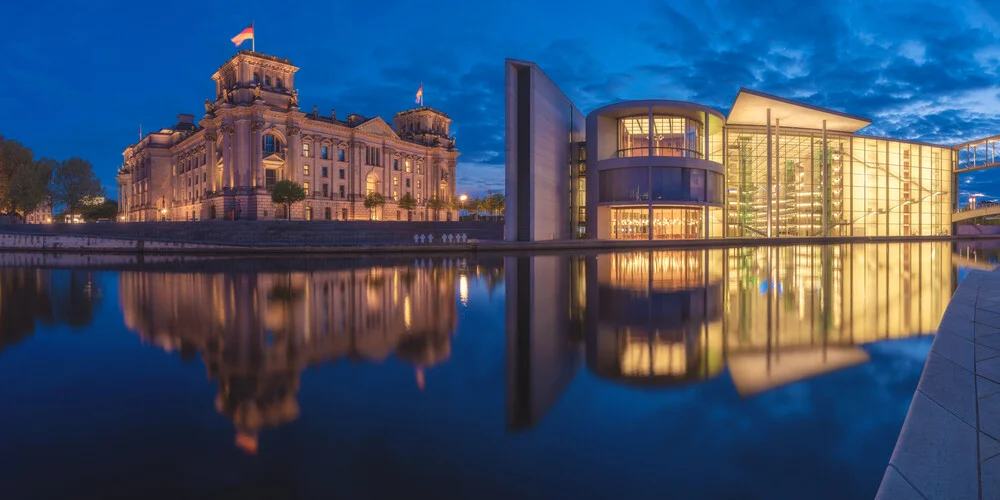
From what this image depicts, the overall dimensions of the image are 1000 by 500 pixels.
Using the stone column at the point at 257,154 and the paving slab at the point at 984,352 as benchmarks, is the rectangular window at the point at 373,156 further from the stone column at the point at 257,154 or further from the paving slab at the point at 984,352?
the paving slab at the point at 984,352

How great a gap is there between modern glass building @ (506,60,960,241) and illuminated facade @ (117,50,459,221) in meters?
41.6

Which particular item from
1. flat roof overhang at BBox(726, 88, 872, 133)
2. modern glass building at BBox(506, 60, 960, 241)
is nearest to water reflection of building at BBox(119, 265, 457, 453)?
modern glass building at BBox(506, 60, 960, 241)

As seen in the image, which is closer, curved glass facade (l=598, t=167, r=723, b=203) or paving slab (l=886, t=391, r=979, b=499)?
paving slab (l=886, t=391, r=979, b=499)

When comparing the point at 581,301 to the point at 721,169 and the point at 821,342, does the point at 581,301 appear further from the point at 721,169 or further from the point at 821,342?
the point at 721,169

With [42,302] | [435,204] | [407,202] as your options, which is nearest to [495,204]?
[435,204]

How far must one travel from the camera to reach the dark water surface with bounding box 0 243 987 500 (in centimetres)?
384

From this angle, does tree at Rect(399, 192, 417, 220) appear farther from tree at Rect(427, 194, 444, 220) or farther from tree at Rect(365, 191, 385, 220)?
tree at Rect(427, 194, 444, 220)

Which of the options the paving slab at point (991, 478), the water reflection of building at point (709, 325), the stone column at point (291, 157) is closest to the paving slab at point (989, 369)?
the water reflection of building at point (709, 325)

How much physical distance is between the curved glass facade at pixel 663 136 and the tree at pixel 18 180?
6770 cm

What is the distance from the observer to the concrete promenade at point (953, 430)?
133 inches

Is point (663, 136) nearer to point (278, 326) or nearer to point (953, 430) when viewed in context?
point (278, 326)

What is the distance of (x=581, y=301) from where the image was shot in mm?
12859

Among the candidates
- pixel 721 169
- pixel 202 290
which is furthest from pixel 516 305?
pixel 721 169

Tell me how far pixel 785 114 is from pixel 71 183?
9941 cm
